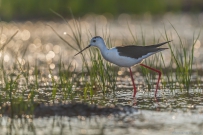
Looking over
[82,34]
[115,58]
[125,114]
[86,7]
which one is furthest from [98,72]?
[86,7]

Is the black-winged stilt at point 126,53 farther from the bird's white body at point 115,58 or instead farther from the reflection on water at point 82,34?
the reflection on water at point 82,34

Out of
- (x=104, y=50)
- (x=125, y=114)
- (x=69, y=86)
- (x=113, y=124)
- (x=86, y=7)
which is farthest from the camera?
(x=86, y=7)

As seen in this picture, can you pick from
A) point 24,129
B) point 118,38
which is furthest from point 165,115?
point 118,38

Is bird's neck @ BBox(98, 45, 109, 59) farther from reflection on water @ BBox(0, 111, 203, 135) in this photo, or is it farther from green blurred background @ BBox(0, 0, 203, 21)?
green blurred background @ BBox(0, 0, 203, 21)

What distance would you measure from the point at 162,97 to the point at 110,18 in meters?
14.2

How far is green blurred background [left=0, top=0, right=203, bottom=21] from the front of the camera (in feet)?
69.3

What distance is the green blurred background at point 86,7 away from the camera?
21.1 meters

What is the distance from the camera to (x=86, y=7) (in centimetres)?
2231

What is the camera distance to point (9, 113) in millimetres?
7336

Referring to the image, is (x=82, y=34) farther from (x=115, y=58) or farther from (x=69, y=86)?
(x=69, y=86)

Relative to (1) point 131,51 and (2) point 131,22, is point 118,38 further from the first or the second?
(1) point 131,51

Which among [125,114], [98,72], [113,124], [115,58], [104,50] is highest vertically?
[104,50]

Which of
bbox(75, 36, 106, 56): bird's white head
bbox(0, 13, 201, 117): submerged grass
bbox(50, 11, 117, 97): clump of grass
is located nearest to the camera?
bbox(0, 13, 201, 117): submerged grass

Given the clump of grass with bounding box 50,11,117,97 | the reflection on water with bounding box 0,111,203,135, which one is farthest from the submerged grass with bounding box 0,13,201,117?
the reflection on water with bounding box 0,111,203,135
